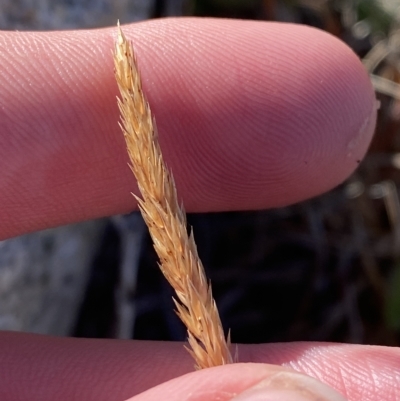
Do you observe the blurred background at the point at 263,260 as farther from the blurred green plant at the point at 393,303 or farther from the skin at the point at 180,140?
the skin at the point at 180,140

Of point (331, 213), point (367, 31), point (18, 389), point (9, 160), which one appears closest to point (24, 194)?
point (9, 160)

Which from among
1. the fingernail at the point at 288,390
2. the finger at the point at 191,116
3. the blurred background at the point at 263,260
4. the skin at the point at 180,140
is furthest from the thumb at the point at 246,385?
the blurred background at the point at 263,260

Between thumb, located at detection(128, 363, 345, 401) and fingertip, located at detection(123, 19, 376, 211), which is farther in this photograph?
fingertip, located at detection(123, 19, 376, 211)

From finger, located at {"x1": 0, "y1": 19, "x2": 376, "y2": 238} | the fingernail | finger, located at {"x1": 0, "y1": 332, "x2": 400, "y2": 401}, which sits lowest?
the fingernail

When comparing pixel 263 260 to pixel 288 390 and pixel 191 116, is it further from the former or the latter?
pixel 288 390

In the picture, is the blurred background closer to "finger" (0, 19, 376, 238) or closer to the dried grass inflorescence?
"finger" (0, 19, 376, 238)

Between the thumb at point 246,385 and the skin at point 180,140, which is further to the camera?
the skin at point 180,140

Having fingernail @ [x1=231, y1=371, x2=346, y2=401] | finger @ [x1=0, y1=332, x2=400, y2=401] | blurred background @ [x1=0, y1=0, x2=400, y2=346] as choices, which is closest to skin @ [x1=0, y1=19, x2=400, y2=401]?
finger @ [x1=0, y1=332, x2=400, y2=401]
